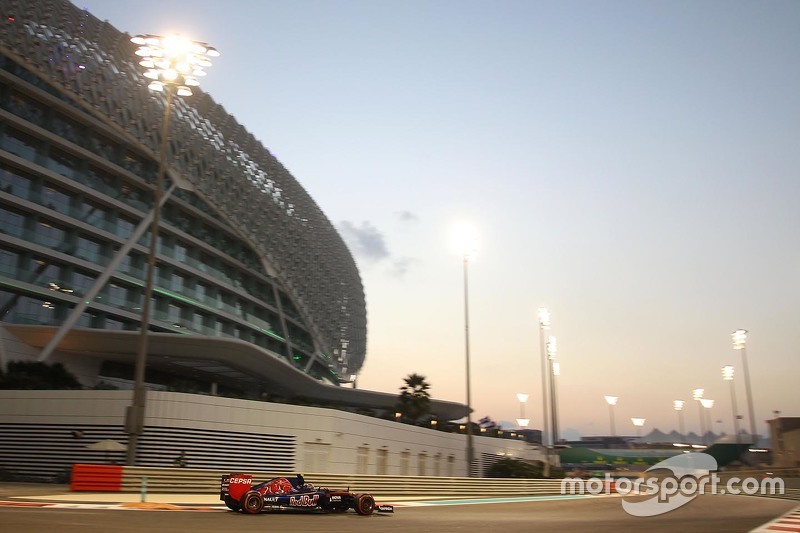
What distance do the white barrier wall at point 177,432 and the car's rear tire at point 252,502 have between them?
16.4m

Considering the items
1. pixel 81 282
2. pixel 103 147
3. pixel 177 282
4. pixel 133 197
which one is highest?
pixel 103 147

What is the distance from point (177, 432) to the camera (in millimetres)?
32406

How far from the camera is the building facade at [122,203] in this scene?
42188 mm

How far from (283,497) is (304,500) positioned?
2.12ft

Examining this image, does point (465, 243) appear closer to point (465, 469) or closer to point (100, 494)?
point (465, 469)

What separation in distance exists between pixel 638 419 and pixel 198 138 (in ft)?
249

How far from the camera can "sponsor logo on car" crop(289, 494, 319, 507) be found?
1823cm

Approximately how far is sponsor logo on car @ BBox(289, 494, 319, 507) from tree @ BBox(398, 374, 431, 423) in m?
39.3

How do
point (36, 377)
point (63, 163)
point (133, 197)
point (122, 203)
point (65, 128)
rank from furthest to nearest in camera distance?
point (133, 197) → point (122, 203) → point (63, 163) → point (65, 128) → point (36, 377)

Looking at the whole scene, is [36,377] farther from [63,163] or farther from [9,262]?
[63,163]

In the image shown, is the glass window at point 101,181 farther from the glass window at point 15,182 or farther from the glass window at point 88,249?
the glass window at point 15,182

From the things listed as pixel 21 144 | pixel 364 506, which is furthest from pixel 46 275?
pixel 364 506

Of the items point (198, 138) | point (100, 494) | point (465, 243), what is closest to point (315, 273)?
point (198, 138)

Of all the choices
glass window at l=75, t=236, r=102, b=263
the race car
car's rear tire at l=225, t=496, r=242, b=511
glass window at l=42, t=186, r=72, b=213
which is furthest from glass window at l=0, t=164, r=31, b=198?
car's rear tire at l=225, t=496, r=242, b=511
